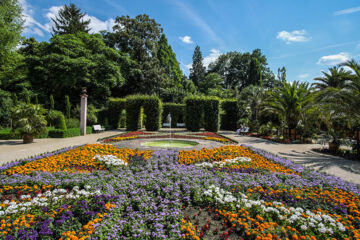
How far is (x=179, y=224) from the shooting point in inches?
100

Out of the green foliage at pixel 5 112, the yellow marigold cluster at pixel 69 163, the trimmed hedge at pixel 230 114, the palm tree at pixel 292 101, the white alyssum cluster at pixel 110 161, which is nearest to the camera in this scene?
the yellow marigold cluster at pixel 69 163

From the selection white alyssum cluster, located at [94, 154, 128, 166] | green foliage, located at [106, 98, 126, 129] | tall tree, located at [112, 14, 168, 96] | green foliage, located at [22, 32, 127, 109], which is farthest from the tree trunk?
tall tree, located at [112, 14, 168, 96]

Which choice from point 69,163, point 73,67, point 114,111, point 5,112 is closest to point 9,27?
point 73,67

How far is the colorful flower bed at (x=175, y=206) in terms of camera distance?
2.39 m

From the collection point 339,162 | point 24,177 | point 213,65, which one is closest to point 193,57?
point 213,65

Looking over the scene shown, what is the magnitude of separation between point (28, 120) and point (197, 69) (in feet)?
140

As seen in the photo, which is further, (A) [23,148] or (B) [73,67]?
(B) [73,67]

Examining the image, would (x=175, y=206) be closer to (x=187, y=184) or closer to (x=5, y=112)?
(x=187, y=184)

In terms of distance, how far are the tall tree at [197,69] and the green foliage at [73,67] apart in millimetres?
25251

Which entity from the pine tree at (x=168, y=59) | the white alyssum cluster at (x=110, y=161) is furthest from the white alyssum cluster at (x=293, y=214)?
the pine tree at (x=168, y=59)

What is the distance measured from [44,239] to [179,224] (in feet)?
5.14

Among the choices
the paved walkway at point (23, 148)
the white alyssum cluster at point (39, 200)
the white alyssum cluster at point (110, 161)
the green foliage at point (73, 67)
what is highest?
the green foliage at point (73, 67)

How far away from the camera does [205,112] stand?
16281 mm

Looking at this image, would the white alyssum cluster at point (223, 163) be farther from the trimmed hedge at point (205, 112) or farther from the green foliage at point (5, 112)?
the green foliage at point (5, 112)
